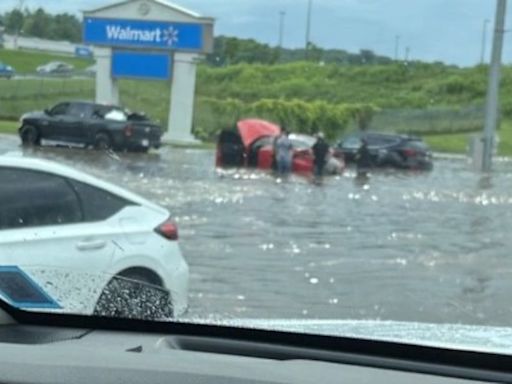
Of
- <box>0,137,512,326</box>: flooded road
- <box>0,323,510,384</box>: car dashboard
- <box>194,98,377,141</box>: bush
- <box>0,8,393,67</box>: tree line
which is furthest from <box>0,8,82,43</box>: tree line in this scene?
<box>194,98,377,141</box>: bush

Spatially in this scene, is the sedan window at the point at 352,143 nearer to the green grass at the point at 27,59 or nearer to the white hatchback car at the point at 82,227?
the green grass at the point at 27,59

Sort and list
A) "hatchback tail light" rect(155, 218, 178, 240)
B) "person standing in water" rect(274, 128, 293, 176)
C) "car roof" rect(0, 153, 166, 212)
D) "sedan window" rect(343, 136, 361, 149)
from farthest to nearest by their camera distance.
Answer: "sedan window" rect(343, 136, 361, 149) → "person standing in water" rect(274, 128, 293, 176) → "hatchback tail light" rect(155, 218, 178, 240) → "car roof" rect(0, 153, 166, 212)

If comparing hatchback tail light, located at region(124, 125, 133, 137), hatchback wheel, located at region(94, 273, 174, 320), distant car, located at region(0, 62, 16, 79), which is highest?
distant car, located at region(0, 62, 16, 79)

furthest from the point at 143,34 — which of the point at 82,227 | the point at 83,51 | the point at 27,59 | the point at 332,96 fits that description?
the point at 82,227

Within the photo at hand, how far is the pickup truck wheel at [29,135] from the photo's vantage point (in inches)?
1120

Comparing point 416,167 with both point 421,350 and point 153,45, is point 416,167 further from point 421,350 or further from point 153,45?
point 421,350

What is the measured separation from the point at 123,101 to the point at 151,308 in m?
39.4

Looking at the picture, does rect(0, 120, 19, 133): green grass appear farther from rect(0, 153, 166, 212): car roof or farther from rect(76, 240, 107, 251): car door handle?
rect(76, 240, 107, 251): car door handle

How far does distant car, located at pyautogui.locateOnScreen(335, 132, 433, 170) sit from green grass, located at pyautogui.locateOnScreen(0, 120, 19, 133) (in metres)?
8.34

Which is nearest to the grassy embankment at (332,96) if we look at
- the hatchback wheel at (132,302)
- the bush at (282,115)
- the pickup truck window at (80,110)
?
the bush at (282,115)

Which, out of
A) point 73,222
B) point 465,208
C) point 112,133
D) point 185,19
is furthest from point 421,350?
point 185,19

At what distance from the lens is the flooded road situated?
12.0 meters

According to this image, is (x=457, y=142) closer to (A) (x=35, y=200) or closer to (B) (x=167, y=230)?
A: (B) (x=167, y=230)

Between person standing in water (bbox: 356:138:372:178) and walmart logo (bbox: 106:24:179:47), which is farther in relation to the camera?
walmart logo (bbox: 106:24:179:47)
